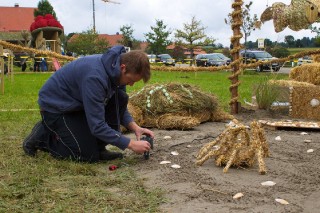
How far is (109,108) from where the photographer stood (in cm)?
405

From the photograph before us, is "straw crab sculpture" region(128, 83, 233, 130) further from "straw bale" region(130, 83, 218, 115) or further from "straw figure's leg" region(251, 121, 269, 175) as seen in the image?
"straw figure's leg" region(251, 121, 269, 175)

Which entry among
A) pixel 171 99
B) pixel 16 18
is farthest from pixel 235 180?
pixel 16 18

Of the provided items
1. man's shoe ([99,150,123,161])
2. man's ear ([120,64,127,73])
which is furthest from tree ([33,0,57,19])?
man's ear ([120,64,127,73])

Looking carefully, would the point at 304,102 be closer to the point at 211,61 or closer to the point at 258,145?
the point at 258,145

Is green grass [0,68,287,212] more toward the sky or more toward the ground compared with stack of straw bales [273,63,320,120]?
more toward the ground

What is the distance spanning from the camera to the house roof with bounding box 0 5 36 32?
60.9 metres

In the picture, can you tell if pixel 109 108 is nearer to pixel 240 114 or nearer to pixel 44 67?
pixel 240 114

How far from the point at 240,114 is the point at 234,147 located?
3.33 m

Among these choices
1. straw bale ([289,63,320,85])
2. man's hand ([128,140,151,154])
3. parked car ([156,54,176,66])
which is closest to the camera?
man's hand ([128,140,151,154])

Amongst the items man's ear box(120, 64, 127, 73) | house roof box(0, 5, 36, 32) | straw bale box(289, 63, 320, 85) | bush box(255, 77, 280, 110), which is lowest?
bush box(255, 77, 280, 110)

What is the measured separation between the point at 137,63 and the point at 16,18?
209 feet

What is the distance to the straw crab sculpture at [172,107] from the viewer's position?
5.55 metres

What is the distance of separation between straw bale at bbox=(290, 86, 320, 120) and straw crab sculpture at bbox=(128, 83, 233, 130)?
1.26 metres

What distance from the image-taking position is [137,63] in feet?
11.4
